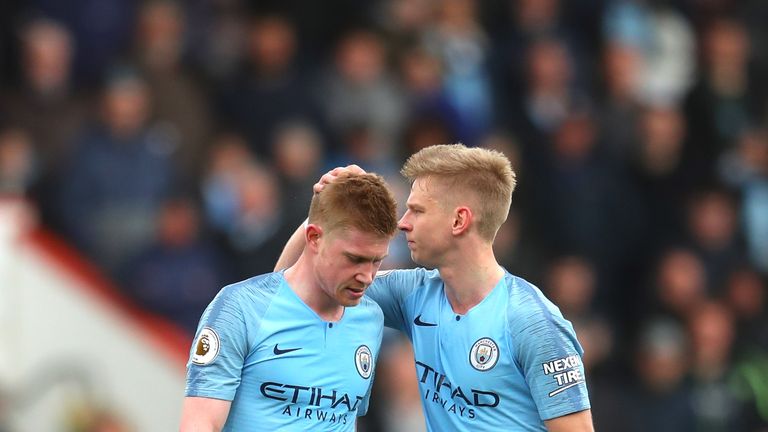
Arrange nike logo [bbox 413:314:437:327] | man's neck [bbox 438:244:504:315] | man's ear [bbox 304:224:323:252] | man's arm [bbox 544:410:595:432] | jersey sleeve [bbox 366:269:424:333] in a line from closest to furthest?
1. man's arm [bbox 544:410:595:432]
2. man's ear [bbox 304:224:323:252]
3. man's neck [bbox 438:244:504:315]
4. nike logo [bbox 413:314:437:327]
5. jersey sleeve [bbox 366:269:424:333]

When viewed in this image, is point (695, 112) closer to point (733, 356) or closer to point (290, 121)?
point (733, 356)

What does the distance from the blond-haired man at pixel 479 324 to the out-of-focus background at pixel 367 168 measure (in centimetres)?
432

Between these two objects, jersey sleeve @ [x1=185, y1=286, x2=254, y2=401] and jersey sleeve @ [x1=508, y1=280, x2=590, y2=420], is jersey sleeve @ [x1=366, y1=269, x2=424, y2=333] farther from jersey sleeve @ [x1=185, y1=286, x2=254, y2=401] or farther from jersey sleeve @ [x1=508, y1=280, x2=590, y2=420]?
jersey sleeve @ [x1=185, y1=286, x2=254, y2=401]

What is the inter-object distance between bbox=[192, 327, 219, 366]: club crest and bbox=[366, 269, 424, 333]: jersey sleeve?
3.30 ft

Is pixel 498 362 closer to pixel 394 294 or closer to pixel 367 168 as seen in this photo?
pixel 394 294

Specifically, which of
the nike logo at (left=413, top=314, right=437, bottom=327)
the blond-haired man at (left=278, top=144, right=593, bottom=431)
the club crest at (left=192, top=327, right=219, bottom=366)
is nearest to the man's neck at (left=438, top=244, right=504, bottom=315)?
the blond-haired man at (left=278, top=144, right=593, bottom=431)

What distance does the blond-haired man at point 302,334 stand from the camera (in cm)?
615

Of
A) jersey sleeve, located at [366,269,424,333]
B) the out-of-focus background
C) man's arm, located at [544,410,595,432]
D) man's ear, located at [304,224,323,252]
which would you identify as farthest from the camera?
the out-of-focus background

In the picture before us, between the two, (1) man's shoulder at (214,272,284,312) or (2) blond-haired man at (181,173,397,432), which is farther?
(1) man's shoulder at (214,272,284,312)

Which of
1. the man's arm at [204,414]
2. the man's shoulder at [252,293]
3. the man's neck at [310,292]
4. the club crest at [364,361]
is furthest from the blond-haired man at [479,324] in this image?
the man's arm at [204,414]

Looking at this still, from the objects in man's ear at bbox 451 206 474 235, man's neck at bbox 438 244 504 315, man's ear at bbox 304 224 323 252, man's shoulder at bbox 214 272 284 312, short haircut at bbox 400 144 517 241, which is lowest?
man's shoulder at bbox 214 272 284 312

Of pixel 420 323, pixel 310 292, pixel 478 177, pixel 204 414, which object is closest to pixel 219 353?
pixel 204 414

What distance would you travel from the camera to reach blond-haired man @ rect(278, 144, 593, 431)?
6266mm

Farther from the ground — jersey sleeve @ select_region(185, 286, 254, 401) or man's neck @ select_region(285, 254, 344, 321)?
man's neck @ select_region(285, 254, 344, 321)
